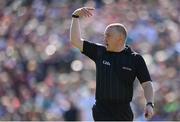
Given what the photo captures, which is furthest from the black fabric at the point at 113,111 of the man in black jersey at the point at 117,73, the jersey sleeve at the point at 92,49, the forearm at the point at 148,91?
the jersey sleeve at the point at 92,49

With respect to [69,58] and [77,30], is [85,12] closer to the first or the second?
[77,30]

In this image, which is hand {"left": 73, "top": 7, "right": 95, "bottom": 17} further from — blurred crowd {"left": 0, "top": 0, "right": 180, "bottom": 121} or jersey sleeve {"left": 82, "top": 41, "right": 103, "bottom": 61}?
blurred crowd {"left": 0, "top": 0, "right": 180, "bottom": 121}

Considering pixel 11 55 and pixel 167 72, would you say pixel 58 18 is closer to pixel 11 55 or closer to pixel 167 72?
pixel 11 55

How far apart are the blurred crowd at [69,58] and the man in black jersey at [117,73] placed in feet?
14.7

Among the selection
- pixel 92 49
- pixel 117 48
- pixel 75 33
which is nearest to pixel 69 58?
pixel 75 33

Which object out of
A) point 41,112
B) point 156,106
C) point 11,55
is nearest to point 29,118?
point 41,112

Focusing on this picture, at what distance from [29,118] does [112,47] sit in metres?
6.04

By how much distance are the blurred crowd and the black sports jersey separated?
14.9ft

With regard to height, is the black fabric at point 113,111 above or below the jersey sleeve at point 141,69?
below

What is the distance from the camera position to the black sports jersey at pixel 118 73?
21.4 ft

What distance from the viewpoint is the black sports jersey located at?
6508 mm

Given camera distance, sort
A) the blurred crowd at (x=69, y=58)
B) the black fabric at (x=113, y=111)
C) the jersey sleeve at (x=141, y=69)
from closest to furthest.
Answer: the jersey sleeve at (x=141, y=69) → the black fabric at (x=113, y=111) → the blurred crowd at (x=69, y=58)

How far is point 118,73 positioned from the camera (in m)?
6.52

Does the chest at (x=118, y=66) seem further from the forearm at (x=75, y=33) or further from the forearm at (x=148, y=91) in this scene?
the forearm at (x=75, y=33)
